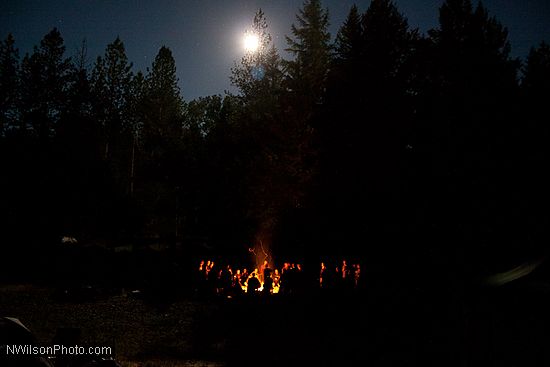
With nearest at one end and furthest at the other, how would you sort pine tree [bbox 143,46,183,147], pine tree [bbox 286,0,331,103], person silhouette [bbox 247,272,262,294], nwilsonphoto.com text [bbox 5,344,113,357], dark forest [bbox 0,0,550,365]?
nwilsonphoto.com text [bbox 5,344,113,357]
person silhouette [bbox 247,272,262,294]
dark forest [bbox 0,0,550,365]
pine tree [bbox 286,0,331,103]
pine tree [bbox 143,46,183,147]

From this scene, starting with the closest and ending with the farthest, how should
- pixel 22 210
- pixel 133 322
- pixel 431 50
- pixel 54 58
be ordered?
pixel 133 322 → pixel 431 50 → pixel 22 210 → pixel 54 58

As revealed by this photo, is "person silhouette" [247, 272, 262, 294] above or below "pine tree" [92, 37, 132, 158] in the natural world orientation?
below

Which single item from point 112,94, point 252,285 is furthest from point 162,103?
point 252,285

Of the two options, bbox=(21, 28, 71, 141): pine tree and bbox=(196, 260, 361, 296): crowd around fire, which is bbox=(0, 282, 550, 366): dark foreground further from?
bbox=(21, 28, 71, 141): pine tree

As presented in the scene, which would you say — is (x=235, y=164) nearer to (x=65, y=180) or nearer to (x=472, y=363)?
(x=65, y=180)

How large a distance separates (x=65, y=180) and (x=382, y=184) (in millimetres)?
18931

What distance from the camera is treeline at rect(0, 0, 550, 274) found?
17172mm

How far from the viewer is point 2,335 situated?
5.56 metres

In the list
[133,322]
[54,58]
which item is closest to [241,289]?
[133,322]

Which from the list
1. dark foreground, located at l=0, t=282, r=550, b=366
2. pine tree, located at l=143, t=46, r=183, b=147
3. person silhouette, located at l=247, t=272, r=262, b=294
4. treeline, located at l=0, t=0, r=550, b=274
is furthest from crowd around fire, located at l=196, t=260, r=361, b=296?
pine tree, located at l=143, t=46, r=183, b=147

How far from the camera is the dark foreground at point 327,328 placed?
749 centimetres

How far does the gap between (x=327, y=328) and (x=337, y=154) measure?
1307 cm

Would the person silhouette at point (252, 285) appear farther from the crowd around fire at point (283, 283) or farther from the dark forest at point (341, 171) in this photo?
the dark forest at point (341, 171)

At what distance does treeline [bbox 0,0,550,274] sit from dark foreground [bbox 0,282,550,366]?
22.1 feet
